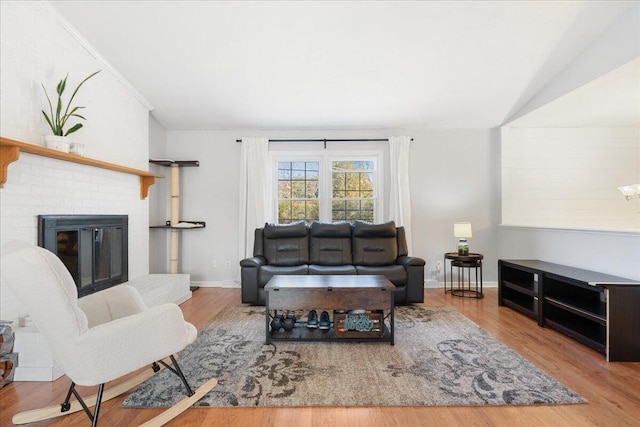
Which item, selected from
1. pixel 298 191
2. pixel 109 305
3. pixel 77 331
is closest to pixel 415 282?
pixel 298 191

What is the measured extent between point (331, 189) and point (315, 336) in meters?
2.69

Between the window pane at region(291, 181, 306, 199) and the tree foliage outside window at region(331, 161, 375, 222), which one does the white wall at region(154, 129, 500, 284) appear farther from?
the window pane at region(291, 181, 306, 199)

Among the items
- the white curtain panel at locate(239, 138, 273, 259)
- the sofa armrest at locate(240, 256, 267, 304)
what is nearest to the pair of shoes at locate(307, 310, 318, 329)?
the sofa armrest at locate(240, 256, 267, 304)

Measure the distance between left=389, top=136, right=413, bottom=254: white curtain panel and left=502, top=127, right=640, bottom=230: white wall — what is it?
1394 mm

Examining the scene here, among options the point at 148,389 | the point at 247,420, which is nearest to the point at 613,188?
the point at 247,420

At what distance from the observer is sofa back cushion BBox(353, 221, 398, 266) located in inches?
174

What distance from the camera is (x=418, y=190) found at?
200 inches

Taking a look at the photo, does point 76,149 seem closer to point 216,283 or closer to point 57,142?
point 57,142

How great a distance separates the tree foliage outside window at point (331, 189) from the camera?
520 centimetres

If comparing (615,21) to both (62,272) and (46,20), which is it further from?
(46,20)

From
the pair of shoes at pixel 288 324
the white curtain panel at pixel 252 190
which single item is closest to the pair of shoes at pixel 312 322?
the pair of shoes at pixel 288 324

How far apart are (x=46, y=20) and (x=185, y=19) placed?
43.1 inches

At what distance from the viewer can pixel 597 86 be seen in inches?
136

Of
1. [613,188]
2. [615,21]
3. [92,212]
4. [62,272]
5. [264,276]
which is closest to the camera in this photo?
[62,272]
